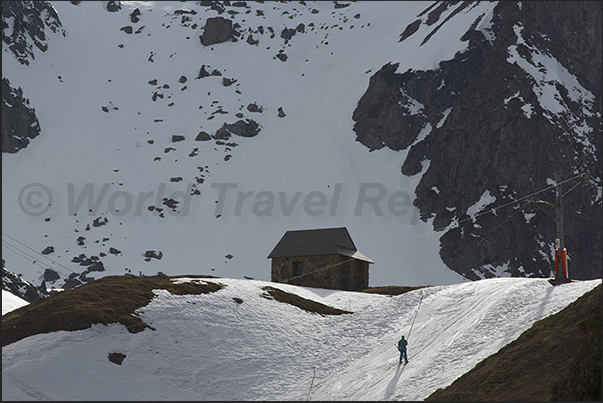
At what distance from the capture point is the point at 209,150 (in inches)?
4724

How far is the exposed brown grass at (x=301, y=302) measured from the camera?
5012cm

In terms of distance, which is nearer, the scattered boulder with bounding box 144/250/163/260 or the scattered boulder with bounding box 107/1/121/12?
the scattered boulder with bounding box 144/250/163/260

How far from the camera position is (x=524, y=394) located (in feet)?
95.3

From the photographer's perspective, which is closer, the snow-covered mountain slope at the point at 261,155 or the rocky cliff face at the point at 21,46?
the snow-covered mountain slope at the point at 261,155

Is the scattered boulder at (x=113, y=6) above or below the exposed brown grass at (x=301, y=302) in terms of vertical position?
above

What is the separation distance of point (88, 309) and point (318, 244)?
25.6 meters

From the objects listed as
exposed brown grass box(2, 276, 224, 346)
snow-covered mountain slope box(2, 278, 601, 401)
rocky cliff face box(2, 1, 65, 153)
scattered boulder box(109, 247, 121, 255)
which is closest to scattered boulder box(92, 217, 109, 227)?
scattered boulder box(109, 247, 121, 255)

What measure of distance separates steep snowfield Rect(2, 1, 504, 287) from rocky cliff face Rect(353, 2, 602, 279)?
3462 millimetres

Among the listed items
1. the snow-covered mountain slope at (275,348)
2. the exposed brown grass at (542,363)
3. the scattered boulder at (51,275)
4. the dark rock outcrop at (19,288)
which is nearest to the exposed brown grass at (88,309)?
the snow-covered mountain slope at (275,348)

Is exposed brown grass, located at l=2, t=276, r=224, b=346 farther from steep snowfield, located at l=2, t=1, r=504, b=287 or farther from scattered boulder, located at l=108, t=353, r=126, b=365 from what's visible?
steep snowfield, located at l=2, t=1, r=504, b=287

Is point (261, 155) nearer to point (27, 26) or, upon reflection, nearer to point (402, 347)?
point (27, 26)

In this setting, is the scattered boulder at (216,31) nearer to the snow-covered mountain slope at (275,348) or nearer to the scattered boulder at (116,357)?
the snow-covered mountain slope at (275,348)

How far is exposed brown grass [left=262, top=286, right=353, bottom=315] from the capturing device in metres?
50.1

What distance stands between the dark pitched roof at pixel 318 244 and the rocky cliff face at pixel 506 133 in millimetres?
33488
